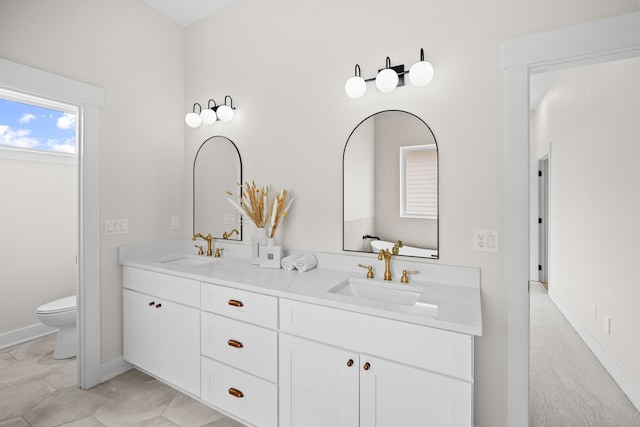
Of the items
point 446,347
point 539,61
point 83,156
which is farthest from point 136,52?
point 446,347

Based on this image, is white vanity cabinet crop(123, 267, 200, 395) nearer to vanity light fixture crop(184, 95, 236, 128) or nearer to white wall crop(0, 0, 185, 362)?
white wall crop(0, 0, 185, 362)

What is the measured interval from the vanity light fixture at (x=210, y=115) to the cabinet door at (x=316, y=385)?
1687 millimetres

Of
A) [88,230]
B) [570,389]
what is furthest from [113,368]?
[570,389]

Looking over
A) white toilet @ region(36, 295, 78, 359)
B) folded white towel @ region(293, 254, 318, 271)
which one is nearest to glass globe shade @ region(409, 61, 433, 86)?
folded white towel @ region(293, 254, 318, 271)

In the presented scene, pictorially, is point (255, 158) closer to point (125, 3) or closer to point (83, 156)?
point (83, 156)

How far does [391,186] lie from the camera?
1899mm

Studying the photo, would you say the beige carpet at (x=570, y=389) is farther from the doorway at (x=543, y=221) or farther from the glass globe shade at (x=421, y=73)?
the doorway at (x=543, y=221)

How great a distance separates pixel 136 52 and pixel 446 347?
2.83 m

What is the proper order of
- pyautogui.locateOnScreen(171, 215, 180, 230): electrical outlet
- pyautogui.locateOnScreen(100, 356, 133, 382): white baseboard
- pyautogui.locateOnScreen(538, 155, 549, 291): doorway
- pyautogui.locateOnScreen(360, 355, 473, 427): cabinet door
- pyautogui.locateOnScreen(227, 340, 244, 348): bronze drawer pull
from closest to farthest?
pyautogui.locateOnScreen(360, 355, 473, 427): cabinet door → pyautogui.locateOnScreen(227, 340, 244, 348): bronze drawer pull → pyautogui.locateOnScreen(100, 356, 133, 382): white baseboard → pyautogui.locateOnScreen(171, 215, 180, 230): electrical outlet → pyautogui.locateOnScreen(538, 155, 549, 291): doorway

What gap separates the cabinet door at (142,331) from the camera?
217 cm

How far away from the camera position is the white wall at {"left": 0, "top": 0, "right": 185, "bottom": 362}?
1.99m

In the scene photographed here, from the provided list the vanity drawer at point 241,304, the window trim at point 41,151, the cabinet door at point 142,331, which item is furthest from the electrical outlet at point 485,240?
the window trim at point 41,151

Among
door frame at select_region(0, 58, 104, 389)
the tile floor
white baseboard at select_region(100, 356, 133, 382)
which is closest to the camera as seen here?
the tile floor

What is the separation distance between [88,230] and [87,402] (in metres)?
1.09
